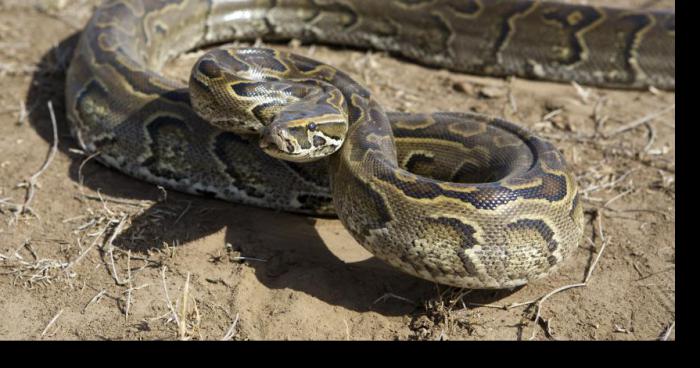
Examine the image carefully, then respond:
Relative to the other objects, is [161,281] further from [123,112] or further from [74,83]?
[74,83]

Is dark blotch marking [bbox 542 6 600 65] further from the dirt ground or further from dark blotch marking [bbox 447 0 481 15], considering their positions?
the dirt ground

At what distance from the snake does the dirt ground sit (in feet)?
1.27

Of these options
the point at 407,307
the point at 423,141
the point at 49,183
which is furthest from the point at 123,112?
the point at 407,307

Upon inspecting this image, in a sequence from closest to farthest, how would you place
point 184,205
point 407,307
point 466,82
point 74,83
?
point 407,307 → point 184,205 → point 74,83 → point 466,82

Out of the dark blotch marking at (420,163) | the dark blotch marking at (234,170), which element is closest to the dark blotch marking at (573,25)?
the dark blotch marking at (420,163)

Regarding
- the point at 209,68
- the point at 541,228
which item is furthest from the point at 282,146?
the point at 541,228

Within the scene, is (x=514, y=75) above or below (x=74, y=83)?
below

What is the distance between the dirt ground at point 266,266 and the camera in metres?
6.18

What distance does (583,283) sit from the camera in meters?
6.70

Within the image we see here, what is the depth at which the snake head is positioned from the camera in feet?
20.4

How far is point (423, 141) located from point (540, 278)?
184cm

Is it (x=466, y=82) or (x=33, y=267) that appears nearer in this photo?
(x=33, y=267)

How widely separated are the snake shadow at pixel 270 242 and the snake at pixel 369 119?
0.20 meters

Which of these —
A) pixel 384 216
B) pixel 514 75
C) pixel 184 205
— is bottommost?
pixel 514 75
